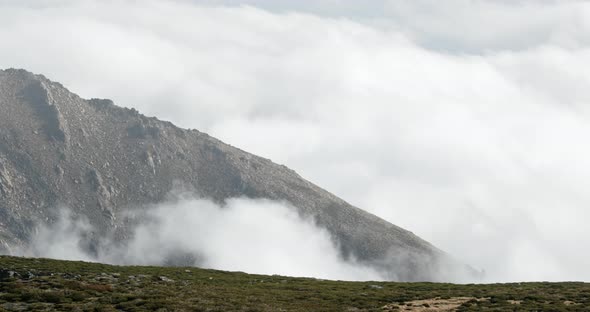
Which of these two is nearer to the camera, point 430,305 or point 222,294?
point 430,305

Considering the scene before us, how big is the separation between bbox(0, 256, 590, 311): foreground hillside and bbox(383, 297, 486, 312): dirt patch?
0.07ft

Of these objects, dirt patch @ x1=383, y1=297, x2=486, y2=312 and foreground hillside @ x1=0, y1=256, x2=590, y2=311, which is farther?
dirt patch @ x1=383, y1=297, x2=486, y2=312

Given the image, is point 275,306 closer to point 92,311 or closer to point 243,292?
point 243,292

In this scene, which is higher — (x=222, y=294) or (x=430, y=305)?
(x=430, y=305)

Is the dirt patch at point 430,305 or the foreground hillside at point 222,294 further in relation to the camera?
the dirt patch at point 430,305

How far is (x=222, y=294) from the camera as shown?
70.4m

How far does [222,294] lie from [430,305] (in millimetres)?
22502

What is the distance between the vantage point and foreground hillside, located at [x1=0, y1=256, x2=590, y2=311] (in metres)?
61.1

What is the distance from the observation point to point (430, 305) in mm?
67875

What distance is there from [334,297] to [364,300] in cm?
426

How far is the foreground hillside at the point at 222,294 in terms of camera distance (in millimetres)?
61094

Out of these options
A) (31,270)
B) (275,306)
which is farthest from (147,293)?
(31,270)

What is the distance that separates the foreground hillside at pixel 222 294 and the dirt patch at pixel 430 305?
2 cm

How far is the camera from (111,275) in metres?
79.6
